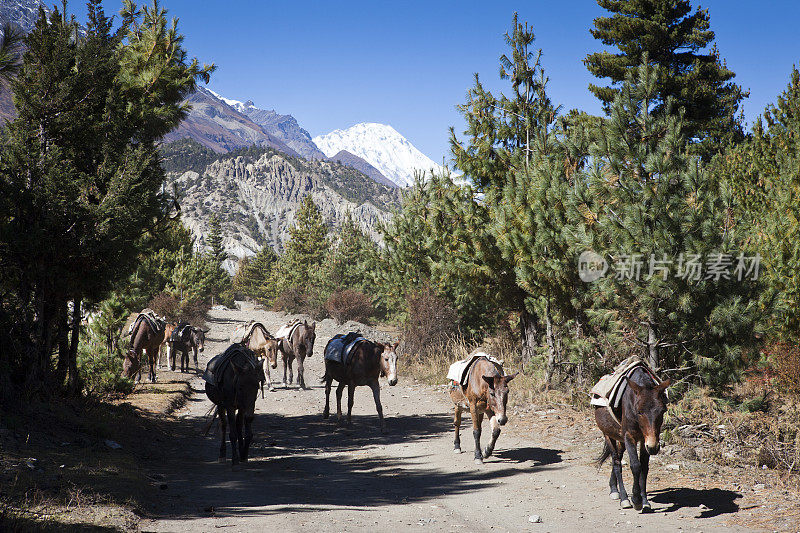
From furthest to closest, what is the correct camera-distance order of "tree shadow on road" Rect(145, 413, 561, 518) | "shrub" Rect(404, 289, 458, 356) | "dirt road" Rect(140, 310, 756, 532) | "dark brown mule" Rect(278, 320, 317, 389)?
"shrub" Rect(404, 289, 458, 356)
"dark brown mule" Rect(278, 320, 317, 389)
"tree shadow on road" Rect(145, 413, 561, 518)
"dirt road" Rect(140, 310, 756, 532)

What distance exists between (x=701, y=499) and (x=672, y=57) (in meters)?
25.5

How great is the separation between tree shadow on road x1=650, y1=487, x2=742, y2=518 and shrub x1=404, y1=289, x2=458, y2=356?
1508 centimetres

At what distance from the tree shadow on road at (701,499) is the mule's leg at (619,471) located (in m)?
0.49

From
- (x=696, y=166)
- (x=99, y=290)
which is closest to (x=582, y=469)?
(x=696, y=166)

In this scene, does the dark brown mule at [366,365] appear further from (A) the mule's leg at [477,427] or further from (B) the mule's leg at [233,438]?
(B) the mule's leg at [233,438]

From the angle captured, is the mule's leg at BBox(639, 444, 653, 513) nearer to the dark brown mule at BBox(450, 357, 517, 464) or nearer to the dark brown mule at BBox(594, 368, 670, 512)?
the dark brown mule at BBox(594, 368, 670, 512)

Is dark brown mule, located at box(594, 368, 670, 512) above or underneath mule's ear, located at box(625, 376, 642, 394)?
underneath

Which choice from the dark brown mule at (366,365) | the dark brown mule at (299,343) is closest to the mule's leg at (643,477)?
the dark brown mule at (366,365)

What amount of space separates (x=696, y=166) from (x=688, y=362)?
12.0 ft

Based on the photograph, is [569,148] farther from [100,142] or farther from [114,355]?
[114,355]

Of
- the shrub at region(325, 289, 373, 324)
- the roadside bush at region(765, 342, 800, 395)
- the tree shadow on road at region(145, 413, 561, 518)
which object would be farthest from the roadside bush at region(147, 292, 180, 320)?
the roadside bush at region(765, 342, 800, 395)

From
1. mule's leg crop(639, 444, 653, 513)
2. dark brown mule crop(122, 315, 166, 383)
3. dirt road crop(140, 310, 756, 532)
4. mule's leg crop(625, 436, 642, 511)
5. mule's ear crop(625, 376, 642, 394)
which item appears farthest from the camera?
dark brown mule crop(122, 315, 166, 383)

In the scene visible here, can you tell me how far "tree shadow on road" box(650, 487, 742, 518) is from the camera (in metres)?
7.45

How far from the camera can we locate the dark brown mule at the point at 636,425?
712 centimetres
